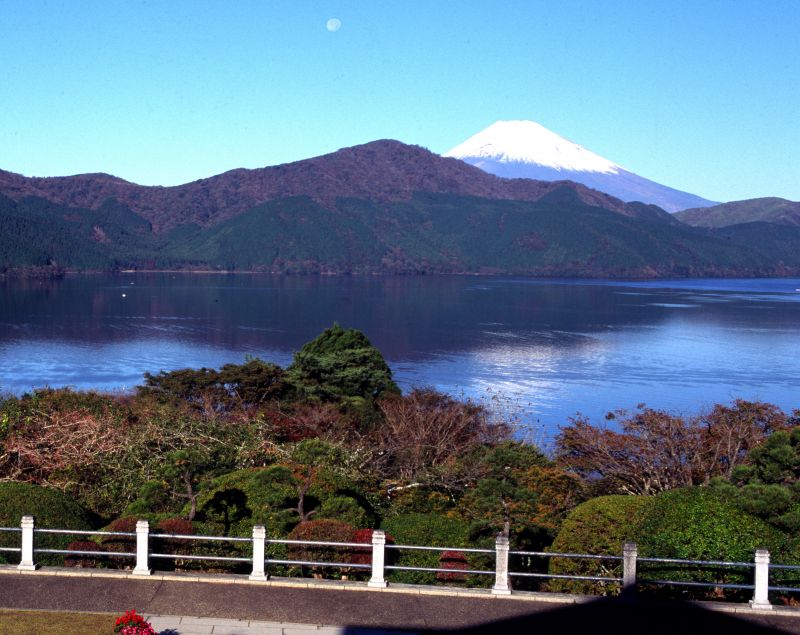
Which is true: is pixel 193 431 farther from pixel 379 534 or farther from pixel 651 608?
pixel 651 608

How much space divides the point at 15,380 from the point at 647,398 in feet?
142

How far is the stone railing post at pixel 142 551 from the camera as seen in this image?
42.8ft

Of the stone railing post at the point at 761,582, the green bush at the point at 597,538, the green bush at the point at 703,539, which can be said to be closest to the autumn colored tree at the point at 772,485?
the green bush at the point at 703,539

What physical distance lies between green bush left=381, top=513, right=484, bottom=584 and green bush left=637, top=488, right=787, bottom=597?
2622mm

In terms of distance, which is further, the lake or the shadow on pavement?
the lake

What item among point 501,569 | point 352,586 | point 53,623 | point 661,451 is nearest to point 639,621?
point 501,569

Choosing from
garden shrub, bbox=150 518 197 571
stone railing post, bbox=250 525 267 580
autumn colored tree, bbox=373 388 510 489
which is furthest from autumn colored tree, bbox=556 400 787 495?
stone railing post, bbox=250 525 267 580

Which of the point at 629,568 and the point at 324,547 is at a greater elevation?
the point at 629,568

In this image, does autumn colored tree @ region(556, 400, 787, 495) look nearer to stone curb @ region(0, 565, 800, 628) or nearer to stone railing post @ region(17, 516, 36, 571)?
stone curb @ region(0, 565, 800, 628)

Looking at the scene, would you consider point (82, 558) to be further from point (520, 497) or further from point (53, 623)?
point (520, 497)

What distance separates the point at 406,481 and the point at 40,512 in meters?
10.5

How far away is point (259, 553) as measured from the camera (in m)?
13.0

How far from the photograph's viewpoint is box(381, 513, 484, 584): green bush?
14227 mm

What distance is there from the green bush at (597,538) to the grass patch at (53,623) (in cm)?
679
